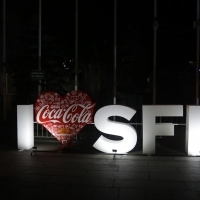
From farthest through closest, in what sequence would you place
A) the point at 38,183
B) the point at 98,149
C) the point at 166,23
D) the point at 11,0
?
the point at 11,0 → the point at 166,23 → the point at 98,149 → the point at 38,183

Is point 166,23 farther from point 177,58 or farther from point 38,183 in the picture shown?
point 38,183

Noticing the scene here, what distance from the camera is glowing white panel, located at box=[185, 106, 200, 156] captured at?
31.8ft

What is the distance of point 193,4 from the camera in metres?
15.6

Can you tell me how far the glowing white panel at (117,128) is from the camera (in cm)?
988

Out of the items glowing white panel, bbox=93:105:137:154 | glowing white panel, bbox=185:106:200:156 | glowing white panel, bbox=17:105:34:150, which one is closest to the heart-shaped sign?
glowing white panel, bbox=17:105:34:150

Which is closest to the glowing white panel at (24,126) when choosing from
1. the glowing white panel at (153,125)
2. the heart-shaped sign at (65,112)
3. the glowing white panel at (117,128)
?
the heart-shaped sign at (65,112)

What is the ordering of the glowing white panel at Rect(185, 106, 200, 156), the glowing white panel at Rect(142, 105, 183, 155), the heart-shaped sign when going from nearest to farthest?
the glowing white panel at Rect(185, 106, 200, 156)
the glowing white panel at Rect(142, 105, 183, 155)
the heart-shaped sign

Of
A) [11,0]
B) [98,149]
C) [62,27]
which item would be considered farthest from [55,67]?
[98,149]

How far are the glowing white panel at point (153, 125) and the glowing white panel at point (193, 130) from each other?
31 centimetres

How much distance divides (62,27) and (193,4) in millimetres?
6205

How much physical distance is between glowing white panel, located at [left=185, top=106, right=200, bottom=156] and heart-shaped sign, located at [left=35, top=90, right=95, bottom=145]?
2.92m

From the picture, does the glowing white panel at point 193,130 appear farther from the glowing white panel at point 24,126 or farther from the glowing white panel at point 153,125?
the glowing white panel at point 24,126

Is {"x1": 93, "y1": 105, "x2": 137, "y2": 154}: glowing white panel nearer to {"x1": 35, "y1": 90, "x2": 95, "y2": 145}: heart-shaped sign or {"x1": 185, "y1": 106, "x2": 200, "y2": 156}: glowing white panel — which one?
{"x1": 35, "y1": 90, "x2": 95, "y2": 145}: heart-shaped sign

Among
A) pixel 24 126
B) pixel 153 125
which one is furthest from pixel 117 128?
pixel 24 126
